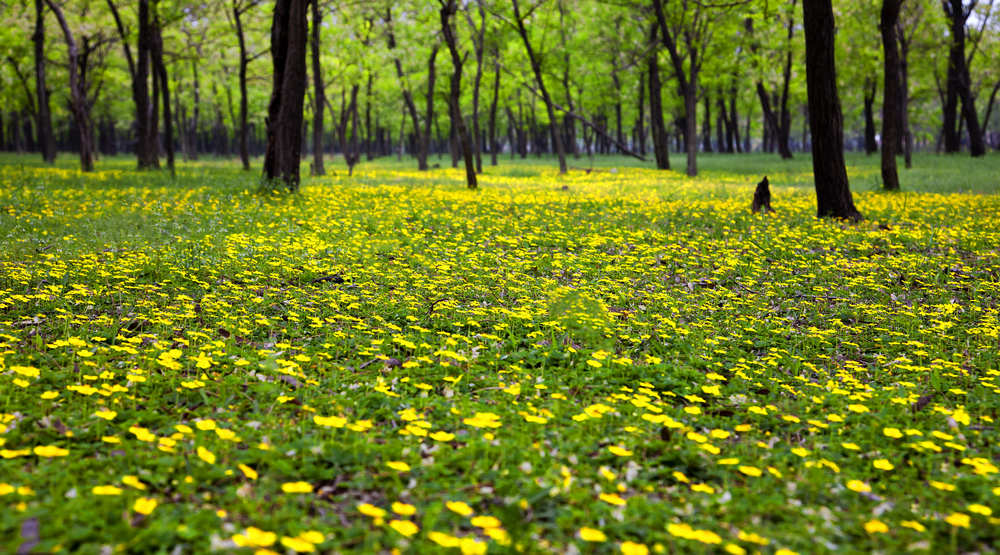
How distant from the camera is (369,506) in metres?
2.73

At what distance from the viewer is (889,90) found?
16.3m

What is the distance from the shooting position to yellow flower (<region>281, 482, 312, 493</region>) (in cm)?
288

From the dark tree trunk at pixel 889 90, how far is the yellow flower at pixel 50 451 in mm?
17983

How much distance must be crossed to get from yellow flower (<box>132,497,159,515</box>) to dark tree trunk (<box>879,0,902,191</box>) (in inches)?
704

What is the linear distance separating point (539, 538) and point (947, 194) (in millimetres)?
18157

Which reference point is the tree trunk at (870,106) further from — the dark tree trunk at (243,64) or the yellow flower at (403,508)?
the yellow flower at (403,508)

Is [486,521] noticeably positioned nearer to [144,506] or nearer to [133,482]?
[144,506]

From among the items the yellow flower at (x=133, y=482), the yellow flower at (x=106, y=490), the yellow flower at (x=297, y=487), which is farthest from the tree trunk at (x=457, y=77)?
the yellow flower at (x=106, y=490)

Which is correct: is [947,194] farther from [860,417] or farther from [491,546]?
[491,546]

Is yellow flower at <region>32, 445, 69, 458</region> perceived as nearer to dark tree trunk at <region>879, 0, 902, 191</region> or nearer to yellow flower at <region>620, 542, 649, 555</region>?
yellow flower at <region>620, 542, 649, 555</region>

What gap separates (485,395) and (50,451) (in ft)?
7.95

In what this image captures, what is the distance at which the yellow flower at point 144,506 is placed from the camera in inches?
101

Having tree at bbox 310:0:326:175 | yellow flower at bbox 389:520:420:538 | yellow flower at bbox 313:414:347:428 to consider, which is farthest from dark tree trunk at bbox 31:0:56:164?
yellow flower at bbox 389:520:420:538

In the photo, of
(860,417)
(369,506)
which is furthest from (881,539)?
(369,506)
